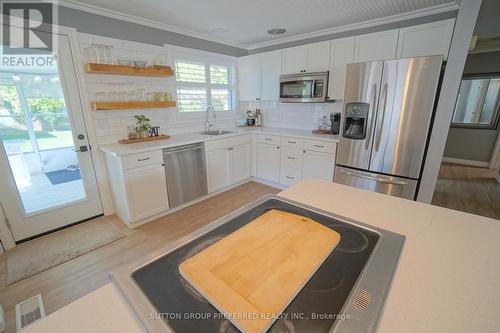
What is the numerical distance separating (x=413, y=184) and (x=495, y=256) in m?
1.95

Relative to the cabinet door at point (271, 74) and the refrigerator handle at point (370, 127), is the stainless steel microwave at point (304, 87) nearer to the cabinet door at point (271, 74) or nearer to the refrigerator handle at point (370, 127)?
the cabinet door at point (271, 74)

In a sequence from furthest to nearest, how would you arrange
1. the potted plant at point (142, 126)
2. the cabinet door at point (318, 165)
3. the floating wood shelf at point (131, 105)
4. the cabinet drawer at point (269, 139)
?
the cabinet drawer at point (269, 139), the cabinet door at point (318, 165), the potted plant at point (142, 126), the floating wood shelf at point (131, 105)

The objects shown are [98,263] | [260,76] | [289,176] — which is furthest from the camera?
[260,76]

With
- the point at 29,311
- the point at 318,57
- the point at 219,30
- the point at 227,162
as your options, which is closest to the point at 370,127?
the point at 318,57

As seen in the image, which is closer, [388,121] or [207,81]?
[388,121]

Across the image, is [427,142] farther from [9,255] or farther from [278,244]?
[9,255]

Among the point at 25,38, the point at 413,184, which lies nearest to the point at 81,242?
the point at 25,38

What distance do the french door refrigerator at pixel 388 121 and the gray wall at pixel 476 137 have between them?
3.93 metres

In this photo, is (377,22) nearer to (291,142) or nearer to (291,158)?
(291,142)

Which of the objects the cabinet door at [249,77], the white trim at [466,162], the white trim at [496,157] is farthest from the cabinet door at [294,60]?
the white trim at [496,157]

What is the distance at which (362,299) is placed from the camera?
605 millimetres

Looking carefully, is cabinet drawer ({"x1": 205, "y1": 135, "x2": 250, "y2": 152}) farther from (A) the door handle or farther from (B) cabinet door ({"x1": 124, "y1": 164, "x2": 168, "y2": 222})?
(A) the door handle

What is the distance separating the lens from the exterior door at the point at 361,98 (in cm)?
249

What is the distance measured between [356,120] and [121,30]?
313 cm
